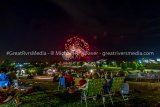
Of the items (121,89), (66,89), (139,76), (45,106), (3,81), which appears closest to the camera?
(45,106)

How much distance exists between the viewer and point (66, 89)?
58.5 feet

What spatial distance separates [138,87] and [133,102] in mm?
8735

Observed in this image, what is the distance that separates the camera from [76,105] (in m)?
12.3

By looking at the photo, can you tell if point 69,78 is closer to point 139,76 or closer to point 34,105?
point 34,105

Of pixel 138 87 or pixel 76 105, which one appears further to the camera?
pixel 138 87

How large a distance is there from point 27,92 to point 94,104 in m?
5.53

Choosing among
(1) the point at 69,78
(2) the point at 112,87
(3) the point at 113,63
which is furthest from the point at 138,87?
(3) the point at 113,63

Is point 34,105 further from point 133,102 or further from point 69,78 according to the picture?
point 69,78

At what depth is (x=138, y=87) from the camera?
21.4 m

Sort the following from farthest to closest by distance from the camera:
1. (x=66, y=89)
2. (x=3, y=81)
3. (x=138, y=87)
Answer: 1. (x=138, y=87)
2. (x=66, y=89)
3. (x=3, y=81)

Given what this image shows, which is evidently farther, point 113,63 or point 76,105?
point 113,63

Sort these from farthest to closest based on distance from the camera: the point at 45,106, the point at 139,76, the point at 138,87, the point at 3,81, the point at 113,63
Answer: the point at 113,63 < the point at 139,76 < the point at 138,87 < the point at 3,81 < the point at 45,106

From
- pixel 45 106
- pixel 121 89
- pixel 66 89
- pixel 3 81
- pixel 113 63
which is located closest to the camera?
pixel 45 106

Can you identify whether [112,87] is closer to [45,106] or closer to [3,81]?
[45,106]
